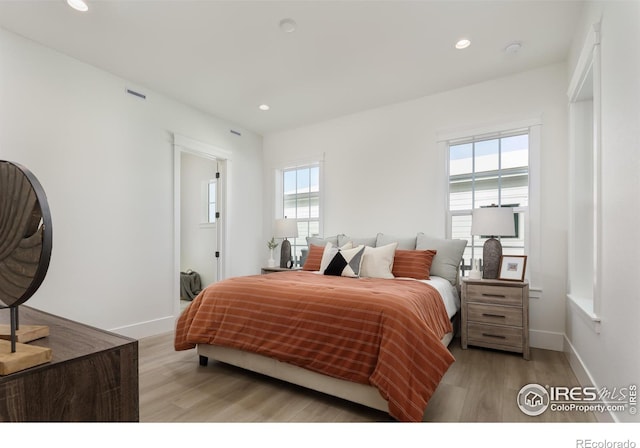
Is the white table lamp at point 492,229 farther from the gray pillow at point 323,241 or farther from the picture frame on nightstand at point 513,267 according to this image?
the gray pillow at point 323,241

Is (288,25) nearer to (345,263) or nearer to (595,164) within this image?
(345,263)

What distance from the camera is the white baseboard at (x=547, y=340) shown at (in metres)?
3.02

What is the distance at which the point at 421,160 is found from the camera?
3861mm

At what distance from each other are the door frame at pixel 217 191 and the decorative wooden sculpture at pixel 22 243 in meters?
3.33

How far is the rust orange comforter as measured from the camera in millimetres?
1729

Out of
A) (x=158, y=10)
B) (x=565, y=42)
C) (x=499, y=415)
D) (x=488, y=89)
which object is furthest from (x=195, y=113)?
(x=499, y=415)

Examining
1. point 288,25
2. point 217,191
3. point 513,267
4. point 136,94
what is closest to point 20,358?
point 288,25

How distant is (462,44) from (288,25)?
1529 mm

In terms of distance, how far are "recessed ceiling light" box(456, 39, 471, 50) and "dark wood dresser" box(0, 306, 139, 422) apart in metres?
3.21

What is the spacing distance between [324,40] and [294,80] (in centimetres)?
78

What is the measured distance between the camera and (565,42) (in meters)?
2.79

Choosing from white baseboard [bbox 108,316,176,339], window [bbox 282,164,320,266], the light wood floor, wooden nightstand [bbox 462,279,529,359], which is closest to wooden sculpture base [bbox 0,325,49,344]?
the light wood floor

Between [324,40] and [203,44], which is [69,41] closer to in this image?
[203,44]

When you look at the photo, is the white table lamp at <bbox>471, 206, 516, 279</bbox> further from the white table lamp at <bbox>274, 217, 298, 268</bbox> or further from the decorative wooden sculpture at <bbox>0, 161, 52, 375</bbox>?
the decorative wooden sculpture at <bbox>0, 161, 52, 375</bbox>
